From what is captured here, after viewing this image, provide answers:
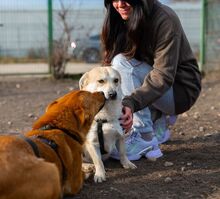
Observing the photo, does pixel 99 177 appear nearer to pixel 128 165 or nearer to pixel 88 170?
pixel 88 170

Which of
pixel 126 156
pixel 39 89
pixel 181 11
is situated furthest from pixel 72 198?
pixel 181 11

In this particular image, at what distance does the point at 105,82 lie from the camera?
4.45 meters

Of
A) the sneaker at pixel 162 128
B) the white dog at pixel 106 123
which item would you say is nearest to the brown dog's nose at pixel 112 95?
the white dog at pixel 106 123

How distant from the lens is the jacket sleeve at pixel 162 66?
4.44 m

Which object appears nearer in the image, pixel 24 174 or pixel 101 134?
pixel 24 174

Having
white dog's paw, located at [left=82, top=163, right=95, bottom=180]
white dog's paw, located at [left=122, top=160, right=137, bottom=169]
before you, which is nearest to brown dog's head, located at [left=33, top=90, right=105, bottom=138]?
white dog's paw, located at [left=82, top=163, right=95, bottom=180]

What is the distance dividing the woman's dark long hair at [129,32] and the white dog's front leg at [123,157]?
86cm

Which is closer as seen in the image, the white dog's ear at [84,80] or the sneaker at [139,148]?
the white dog's ear at [84,80]

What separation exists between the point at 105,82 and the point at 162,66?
535mm

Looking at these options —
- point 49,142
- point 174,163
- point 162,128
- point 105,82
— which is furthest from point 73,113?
point 162,128

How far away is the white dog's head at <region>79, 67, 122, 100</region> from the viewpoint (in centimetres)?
439

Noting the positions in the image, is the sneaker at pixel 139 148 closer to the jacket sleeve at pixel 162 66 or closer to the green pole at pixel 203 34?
the jacket sleeve at pixel 162 66

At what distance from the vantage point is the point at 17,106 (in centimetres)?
763

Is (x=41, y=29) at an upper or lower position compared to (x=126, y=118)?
lower
